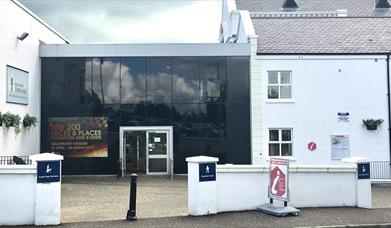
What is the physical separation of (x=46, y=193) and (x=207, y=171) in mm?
3597

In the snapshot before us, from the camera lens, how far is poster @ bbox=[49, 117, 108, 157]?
818 inches

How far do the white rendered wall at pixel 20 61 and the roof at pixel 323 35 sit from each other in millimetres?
10467

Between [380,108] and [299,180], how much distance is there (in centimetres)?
1084

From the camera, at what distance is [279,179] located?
1067 cm

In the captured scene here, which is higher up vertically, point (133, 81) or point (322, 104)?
point (133, 81)

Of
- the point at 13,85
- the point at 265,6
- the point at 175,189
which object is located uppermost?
the point at 265,6

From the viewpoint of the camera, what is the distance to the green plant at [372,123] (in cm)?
2014

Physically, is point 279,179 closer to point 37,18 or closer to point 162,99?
point 162,99

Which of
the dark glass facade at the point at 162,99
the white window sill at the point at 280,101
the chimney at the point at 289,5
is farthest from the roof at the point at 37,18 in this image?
the chimney at the point at 289,5

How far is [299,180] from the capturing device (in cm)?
1152

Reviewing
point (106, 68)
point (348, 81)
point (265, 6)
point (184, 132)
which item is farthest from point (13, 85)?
point (265, 6)

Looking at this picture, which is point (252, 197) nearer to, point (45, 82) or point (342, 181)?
point (342, 181)

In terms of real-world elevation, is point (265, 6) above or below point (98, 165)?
above

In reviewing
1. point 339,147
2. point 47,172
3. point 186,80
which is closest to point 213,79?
point 186,80
